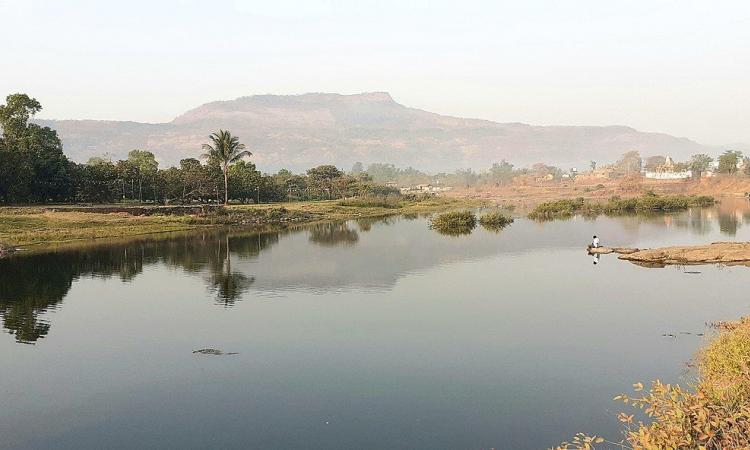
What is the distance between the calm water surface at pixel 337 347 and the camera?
800 inches

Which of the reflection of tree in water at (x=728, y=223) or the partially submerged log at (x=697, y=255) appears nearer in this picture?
the partially submerged log at (x=697, y=255)

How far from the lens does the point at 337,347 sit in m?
29.4

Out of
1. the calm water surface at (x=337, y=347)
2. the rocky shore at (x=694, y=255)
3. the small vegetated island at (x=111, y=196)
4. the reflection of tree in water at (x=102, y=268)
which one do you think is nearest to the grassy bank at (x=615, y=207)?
the small vegetated island at (x=111, y=196)

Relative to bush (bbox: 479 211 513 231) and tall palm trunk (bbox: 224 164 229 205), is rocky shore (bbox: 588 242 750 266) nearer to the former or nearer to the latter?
bush (bbox: 479 211 513 231)

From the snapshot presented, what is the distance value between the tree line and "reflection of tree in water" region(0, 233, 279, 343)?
31.1m

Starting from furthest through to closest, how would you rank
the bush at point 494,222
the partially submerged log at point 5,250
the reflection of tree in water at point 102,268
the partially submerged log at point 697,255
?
the bush at point 494,222, the partially submerged log at point 5,250, the partially submerged log at point 697,255, the reflection of tree in water at point 102,268

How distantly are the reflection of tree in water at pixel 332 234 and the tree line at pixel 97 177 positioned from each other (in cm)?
2808

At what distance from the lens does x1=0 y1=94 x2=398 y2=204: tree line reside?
90.8 meters

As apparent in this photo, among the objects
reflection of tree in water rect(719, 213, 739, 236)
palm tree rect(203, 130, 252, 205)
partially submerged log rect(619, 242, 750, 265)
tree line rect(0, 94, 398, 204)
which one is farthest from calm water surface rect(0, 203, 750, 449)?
Result: palm tree rect(203, 130, 252, 205)

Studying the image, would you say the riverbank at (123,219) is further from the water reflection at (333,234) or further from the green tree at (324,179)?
the green tree at (324,179)

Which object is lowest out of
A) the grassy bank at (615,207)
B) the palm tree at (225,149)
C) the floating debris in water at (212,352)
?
the floating debris in water at (212,352)

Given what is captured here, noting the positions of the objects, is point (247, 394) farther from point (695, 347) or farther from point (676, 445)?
point (695, 347)

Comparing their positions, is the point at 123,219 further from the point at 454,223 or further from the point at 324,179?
the point at 324,179

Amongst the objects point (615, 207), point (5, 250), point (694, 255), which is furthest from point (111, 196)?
point (615, 207)
